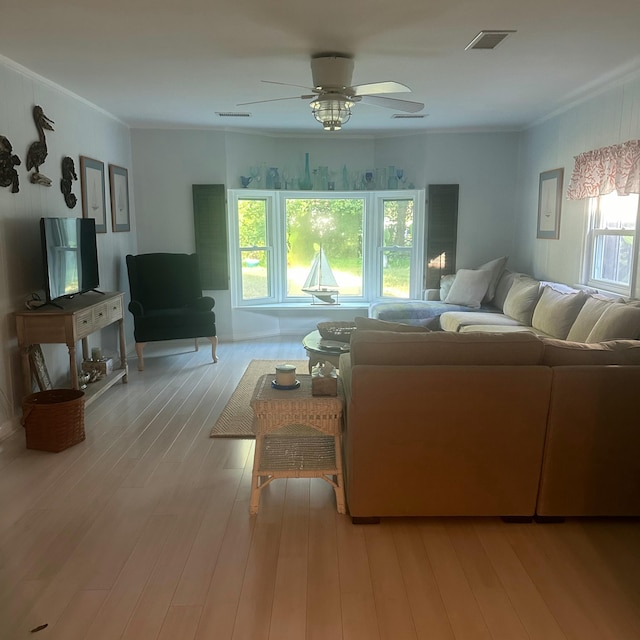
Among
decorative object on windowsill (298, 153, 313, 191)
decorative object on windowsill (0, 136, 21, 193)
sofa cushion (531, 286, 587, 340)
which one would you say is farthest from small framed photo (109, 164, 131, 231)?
sofa cushion (531, 286, 587, 340)

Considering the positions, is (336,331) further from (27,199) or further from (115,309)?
(27,199)

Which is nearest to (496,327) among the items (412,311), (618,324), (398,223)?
(412,311)

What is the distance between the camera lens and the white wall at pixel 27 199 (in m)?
3.71

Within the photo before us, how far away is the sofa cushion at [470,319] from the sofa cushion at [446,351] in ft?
8.46

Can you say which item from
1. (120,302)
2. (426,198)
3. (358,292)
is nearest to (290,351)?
(358,292)

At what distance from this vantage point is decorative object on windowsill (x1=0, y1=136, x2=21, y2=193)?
3613mm

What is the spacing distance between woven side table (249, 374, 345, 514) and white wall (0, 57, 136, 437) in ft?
6.46

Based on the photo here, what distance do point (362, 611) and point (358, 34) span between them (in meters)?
2.93

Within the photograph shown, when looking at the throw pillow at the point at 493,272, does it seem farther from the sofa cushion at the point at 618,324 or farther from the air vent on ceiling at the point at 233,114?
the air vent on ceiling at the point at 233,114

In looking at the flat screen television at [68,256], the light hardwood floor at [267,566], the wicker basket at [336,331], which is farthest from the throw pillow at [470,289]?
the flat screen television at [68,256]

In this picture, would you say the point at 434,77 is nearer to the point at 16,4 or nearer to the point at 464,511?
the point at 16,4

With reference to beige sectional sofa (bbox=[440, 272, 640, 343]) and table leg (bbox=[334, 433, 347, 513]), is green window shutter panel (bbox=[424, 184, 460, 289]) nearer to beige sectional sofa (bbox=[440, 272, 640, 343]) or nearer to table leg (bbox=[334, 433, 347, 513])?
beige sectional sofa (bbox=[440, 272, 640, 343])

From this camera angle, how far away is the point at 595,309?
3990 millimetres

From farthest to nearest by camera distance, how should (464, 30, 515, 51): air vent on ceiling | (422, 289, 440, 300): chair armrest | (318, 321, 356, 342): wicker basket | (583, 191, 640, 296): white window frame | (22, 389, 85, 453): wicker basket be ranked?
1. (422, 289, 440, 300): chair armrest
2. (318, 321, 356, 342): wicker basket
3. (583, 191, 640, 296): white window frame
4. (22, 389, 85, 453): wicker basket
5. (464, 30, 515, 51): air vent on ceiling
